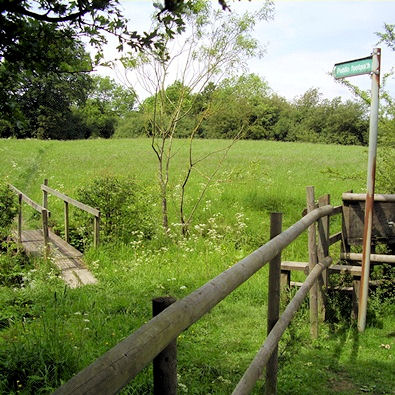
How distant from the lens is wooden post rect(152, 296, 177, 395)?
1388mm

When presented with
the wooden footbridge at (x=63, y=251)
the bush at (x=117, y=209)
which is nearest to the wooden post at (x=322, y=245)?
the wooden footbridge at (x=63, y=251)

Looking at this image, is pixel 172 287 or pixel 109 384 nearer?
pixel 109 384

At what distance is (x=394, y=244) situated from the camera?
5.47 meters

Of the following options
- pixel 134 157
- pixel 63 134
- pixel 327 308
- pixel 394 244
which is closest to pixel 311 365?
pixel 327 308

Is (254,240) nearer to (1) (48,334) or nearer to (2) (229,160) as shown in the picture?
(1) (48,334)

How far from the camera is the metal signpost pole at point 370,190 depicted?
4.55 meters

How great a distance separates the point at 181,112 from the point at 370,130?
5.72 meters

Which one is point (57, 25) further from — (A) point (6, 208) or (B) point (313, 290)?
(A) point (6, 208)

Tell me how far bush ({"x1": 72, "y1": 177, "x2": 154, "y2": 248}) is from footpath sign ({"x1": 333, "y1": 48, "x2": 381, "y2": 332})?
5315mm

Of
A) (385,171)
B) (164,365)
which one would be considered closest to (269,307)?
A: (164,365)

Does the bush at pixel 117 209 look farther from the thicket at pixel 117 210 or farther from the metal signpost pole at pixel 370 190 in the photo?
the metal signpost pole at pixel 370 190

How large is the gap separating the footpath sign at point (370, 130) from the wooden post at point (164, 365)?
3.73m

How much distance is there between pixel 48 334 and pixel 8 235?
5.78 metres

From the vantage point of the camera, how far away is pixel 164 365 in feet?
4.56
